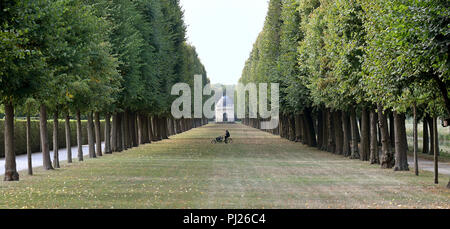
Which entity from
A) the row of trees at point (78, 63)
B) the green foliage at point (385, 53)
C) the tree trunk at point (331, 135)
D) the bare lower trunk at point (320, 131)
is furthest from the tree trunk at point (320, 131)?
the row of trees at point (78, 63)

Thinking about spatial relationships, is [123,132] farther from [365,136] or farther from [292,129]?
[292,129]

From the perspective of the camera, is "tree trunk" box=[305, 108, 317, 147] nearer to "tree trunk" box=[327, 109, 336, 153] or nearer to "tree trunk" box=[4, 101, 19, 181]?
"tree trunk" box=[327, 109, 336, 153]

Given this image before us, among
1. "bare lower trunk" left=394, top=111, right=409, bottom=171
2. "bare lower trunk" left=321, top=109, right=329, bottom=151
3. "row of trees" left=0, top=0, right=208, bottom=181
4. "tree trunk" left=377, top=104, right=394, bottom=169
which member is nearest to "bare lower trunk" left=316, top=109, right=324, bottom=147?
"bare lower trunk" left=321, top=109, right=329, bottom=151

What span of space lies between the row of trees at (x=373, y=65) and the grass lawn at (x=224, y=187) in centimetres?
252

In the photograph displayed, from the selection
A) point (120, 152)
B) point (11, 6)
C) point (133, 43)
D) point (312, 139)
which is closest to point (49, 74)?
point (11, 6)

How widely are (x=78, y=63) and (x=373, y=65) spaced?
9.95 metres

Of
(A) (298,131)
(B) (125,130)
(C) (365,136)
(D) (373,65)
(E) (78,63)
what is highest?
(E) (78,63)

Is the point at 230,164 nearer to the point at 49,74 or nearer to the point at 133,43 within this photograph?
the point at 133,43

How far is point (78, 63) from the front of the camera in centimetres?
2380

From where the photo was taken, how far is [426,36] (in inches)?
722

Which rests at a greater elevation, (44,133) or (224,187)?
(44,133)

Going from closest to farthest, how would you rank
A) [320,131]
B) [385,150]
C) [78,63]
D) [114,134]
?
[78,63], [385,150], [114,134], [320,131]

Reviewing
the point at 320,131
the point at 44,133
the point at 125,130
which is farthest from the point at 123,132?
the point at 44,133
